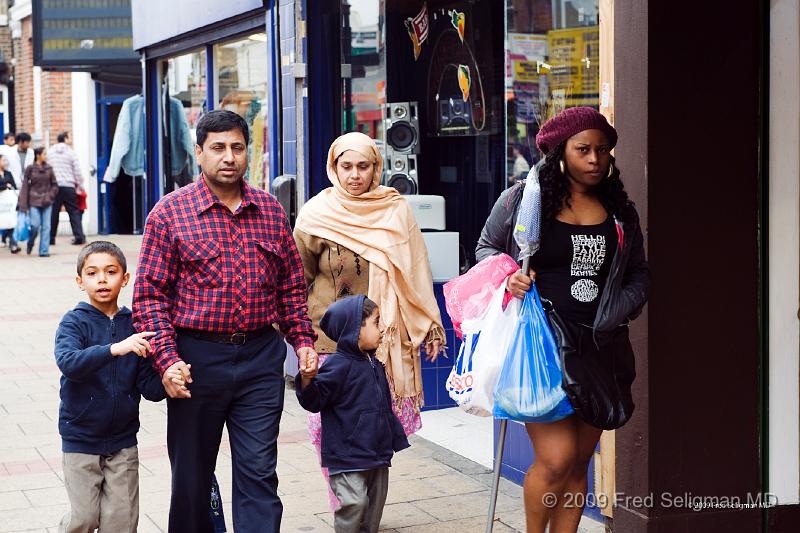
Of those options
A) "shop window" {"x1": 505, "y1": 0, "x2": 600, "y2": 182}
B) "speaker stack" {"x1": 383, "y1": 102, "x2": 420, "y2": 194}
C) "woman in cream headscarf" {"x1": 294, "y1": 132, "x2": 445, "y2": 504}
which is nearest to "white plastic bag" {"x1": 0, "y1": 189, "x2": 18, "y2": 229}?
"speaker stack" {"x1": 383, "y1": 102, "x2": 420, "y2": 194}

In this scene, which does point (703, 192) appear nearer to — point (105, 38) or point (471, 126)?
point (471, 126)

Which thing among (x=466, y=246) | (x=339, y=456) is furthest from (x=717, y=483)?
(x=466, y=246)

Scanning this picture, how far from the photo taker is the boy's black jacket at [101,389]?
4473 millimetres

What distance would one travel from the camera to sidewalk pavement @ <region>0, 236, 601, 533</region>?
5.66 meters

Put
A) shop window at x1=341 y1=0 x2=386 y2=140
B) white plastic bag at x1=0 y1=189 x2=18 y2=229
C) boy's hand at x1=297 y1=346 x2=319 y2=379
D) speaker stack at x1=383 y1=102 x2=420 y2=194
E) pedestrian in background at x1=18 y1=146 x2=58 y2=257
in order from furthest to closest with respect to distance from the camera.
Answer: white plastic bag at x1=0 y1=189 x2=18 y2=229 → pedestrian in background at x1=18 y1=146 x2=58 y2=257 → speaker stack at x1=383 y1=102 x2=420 y2=194 → shop window at x1=341 y1=0 x2=386 y2=140 → boy's hand at x1=297 y1=346 x2=319 y2=379

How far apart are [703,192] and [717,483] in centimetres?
119

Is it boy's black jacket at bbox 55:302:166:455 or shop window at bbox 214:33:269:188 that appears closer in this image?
boy's black jacket at bbox 55:302:166:455

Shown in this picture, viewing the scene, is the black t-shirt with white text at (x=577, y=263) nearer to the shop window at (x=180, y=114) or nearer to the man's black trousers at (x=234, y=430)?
the man's black trousers at (x=234, y=430)

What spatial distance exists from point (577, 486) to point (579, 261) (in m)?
0.86

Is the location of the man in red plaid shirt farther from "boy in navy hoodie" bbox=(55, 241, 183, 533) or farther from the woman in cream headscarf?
the woman in cream headscarf

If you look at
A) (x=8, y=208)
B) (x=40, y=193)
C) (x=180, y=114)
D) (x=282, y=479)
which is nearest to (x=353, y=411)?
(x=282, y=479)

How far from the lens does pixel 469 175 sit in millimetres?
10195

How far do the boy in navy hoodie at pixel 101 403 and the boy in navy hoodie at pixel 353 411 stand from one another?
728 mm

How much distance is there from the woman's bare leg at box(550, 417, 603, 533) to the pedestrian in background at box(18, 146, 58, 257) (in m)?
15.2
